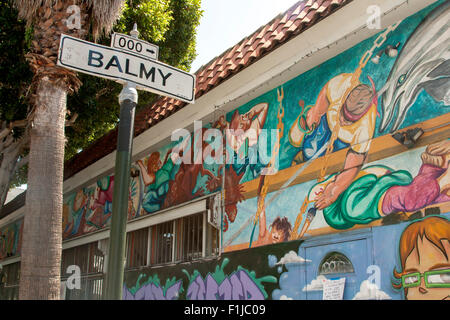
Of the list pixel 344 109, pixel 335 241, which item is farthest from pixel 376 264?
pixel 344 109

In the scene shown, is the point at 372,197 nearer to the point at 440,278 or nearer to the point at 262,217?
the point at 440,278

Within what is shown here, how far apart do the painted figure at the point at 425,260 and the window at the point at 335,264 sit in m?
0.71

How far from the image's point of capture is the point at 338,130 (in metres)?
6.48

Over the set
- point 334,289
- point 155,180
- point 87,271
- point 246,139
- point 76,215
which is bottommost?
point 334,289

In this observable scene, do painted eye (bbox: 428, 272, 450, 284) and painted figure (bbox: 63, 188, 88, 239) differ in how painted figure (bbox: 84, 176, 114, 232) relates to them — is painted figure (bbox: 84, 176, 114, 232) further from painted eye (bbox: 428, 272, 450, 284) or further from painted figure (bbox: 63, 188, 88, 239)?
painted eye (bbox: 428, 272, 450, 284)

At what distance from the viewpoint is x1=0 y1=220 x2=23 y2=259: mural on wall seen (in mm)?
18598

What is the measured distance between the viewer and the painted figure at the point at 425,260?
493 centimetres

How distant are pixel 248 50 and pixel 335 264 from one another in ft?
12.6

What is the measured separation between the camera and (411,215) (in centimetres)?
532

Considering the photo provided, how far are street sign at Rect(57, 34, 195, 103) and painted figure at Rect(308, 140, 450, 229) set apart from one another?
3107mm

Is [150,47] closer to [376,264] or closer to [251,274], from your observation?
[376,264]

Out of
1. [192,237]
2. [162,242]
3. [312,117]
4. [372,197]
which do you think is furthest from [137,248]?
[372,197]
